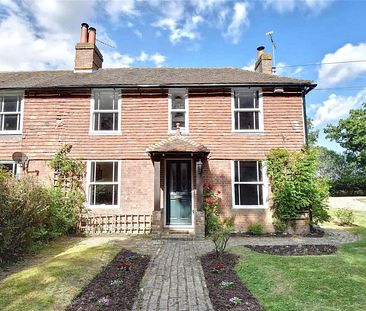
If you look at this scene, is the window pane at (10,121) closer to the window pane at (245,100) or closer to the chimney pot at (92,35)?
the chimney pot at (92,35)

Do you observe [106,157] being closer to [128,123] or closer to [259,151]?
[128,123]

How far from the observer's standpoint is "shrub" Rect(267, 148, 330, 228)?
11430 millimetres

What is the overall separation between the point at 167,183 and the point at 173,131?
2305 millimetres

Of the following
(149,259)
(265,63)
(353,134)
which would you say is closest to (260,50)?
(265,63)

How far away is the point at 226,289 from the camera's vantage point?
537 cm

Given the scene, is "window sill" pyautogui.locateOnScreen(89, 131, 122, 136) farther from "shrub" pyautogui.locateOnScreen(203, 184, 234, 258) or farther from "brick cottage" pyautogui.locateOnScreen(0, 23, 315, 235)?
"shrub" pyautogui.locateOnScreen(203, 184, 234, 258)

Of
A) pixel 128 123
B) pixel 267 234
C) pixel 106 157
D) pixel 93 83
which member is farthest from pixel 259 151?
pixel 93 83

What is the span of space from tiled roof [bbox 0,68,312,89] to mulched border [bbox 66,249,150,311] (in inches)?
318

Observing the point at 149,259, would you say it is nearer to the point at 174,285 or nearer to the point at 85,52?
the point at 174,285

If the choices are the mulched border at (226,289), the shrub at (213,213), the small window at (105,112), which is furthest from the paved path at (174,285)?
the small window at (105,112)

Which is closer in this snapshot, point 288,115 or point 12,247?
point 12,247

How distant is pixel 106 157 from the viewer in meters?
12.4

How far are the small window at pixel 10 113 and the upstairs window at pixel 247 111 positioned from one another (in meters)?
9.74

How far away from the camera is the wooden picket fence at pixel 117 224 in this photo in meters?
11.7
